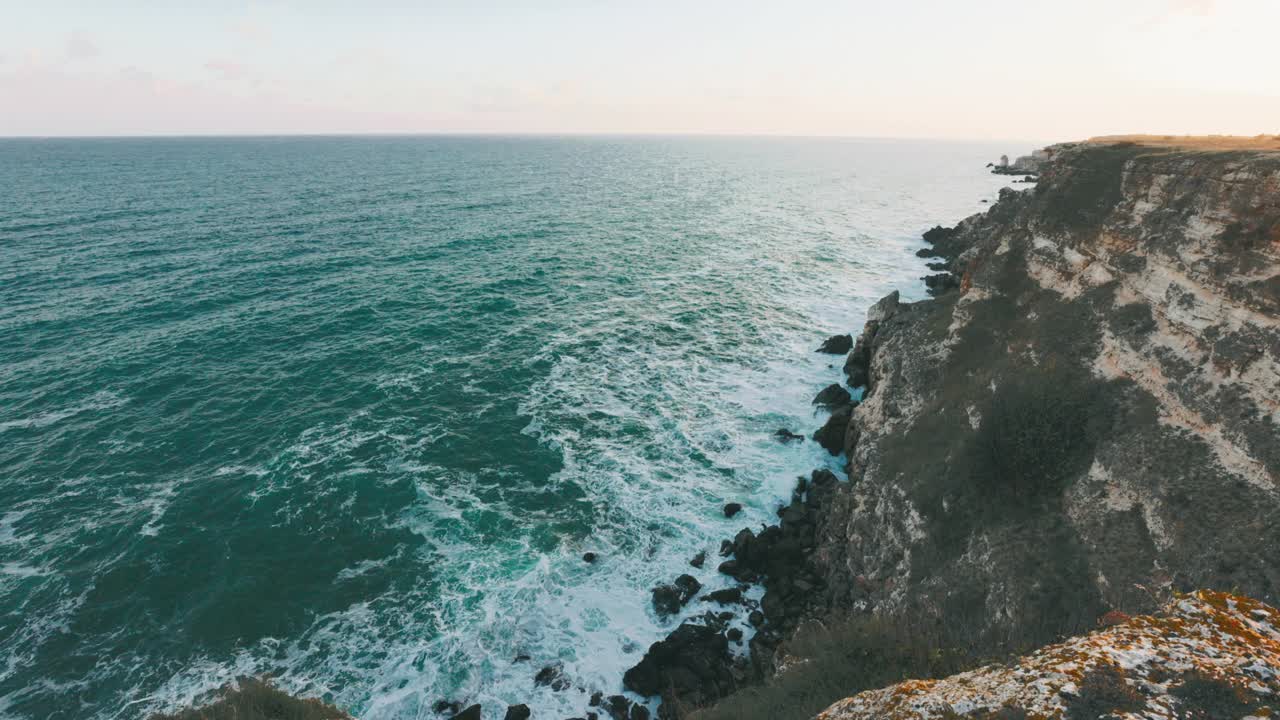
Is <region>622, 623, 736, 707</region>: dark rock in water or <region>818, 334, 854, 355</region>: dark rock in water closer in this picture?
<region>622, 623, 736, 707</region>: dark rock in water

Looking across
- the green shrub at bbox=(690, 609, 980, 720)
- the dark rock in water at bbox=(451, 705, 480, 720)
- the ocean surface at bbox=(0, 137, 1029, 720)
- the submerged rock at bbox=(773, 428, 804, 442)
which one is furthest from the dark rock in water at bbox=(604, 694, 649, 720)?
the submerged rock at bbox=(773, 428, 804, 442)

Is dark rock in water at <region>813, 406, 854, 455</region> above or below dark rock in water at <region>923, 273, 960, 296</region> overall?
below

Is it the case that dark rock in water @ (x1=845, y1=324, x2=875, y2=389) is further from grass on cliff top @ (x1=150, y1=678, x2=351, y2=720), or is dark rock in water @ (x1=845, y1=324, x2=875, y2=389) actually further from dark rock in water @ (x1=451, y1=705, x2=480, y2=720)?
grass on cliff top @ (x1=150, y1=678, x2=351, y2=720)

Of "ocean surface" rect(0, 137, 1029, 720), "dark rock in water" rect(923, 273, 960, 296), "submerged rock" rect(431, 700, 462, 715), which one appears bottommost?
"submerged rock" rect(431, 700, 462, 715)

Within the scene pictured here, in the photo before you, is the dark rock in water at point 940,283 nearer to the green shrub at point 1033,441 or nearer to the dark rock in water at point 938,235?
the dark rock in water at point 938,235

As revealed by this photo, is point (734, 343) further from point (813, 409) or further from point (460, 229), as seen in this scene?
point (460, 229)

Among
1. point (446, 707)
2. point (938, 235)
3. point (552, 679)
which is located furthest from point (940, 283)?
point (446, 707)

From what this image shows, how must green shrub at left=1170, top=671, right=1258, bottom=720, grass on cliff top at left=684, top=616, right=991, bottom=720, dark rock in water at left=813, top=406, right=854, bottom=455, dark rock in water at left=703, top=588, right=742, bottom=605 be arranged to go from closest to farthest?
1. green shrub at left=1170, top=671, right=1258, bottom=720
2. grass on cliff top at left=684, top=616, right=991, bottom=720
3. dark rock in water at left=703, top=588, right=742, bottom=605
4. dark rock in water at left=813, top=406, right=854, bottom=455
